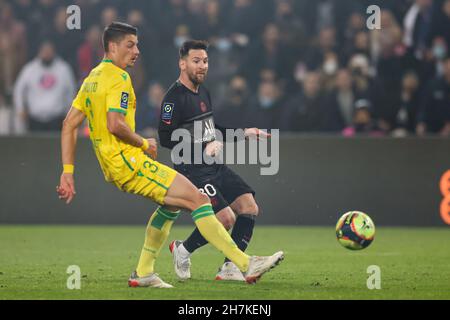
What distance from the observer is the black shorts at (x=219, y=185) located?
9641 mm

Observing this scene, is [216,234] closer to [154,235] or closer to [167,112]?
[154,235]

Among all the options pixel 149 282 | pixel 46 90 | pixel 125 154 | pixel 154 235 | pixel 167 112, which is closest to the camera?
pixel 125 154

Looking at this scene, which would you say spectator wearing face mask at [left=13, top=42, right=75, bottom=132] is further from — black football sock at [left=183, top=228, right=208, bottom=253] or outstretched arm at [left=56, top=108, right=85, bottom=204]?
outstretched arm at [left=56, top=108, right=85, bottom=204]

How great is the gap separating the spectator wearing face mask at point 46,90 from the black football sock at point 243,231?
7.31 m

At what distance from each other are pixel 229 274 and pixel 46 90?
783 centimetres

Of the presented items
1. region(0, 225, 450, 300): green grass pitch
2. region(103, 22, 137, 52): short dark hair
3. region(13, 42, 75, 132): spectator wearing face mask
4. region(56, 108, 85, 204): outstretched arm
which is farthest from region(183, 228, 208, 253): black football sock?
region(13, 42, 75, 132): spectator wearing face mask

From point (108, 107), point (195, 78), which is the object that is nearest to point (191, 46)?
point (195, 78)

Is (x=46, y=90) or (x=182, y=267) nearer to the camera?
(x=182, y=267)

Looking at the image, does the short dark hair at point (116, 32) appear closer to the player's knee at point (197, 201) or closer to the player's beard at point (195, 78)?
the player's beard at point (195, 78)

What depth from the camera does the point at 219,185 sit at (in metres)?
9.76

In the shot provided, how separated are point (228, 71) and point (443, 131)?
12.1 ft

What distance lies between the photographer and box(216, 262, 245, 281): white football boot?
951cm
